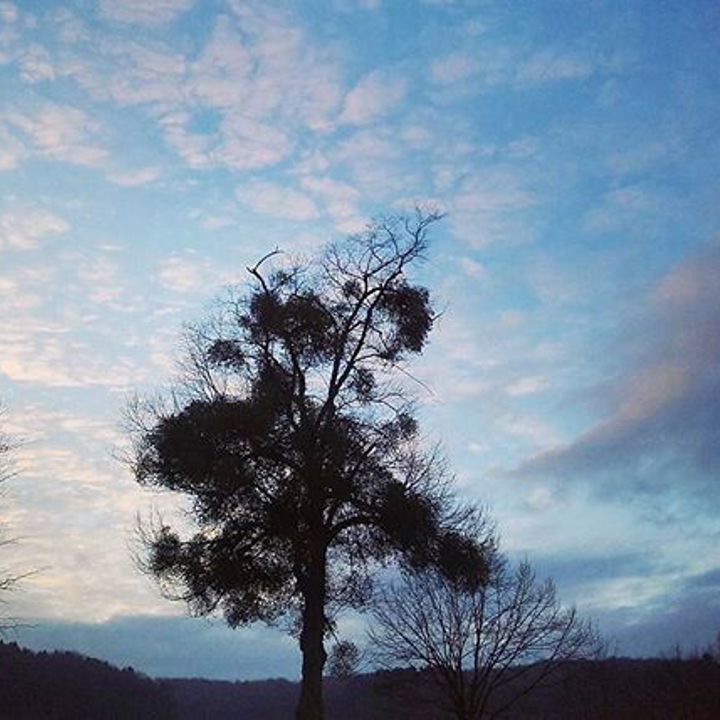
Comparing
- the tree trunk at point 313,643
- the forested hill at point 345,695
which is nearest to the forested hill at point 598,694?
the forested hill at point 345,695

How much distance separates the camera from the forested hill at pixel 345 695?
113ft

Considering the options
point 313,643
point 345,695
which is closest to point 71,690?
point 345,695

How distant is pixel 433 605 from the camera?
28312 mm

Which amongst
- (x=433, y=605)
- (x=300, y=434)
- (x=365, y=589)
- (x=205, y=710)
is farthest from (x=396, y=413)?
(x=205, y=710)

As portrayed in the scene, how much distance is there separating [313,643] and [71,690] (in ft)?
401

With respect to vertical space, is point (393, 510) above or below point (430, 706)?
above

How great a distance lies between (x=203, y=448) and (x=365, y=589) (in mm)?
4489

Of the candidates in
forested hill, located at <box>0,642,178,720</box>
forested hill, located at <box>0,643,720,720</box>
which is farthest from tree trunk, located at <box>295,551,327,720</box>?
forested hill, located at <box>0,642,178,720</box>

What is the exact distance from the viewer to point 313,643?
55.7 feet

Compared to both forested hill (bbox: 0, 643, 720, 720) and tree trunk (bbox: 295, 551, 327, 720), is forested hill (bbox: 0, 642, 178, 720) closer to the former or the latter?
forested hill (bbox: 0, 643, 720, 720)

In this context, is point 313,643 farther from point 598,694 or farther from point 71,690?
point 71,690

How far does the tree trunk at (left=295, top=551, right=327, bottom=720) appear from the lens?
1642 centimetres

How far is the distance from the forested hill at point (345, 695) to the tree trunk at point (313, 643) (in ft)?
10.2

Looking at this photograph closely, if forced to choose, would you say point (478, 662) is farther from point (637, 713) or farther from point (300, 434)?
point (637, 713)
